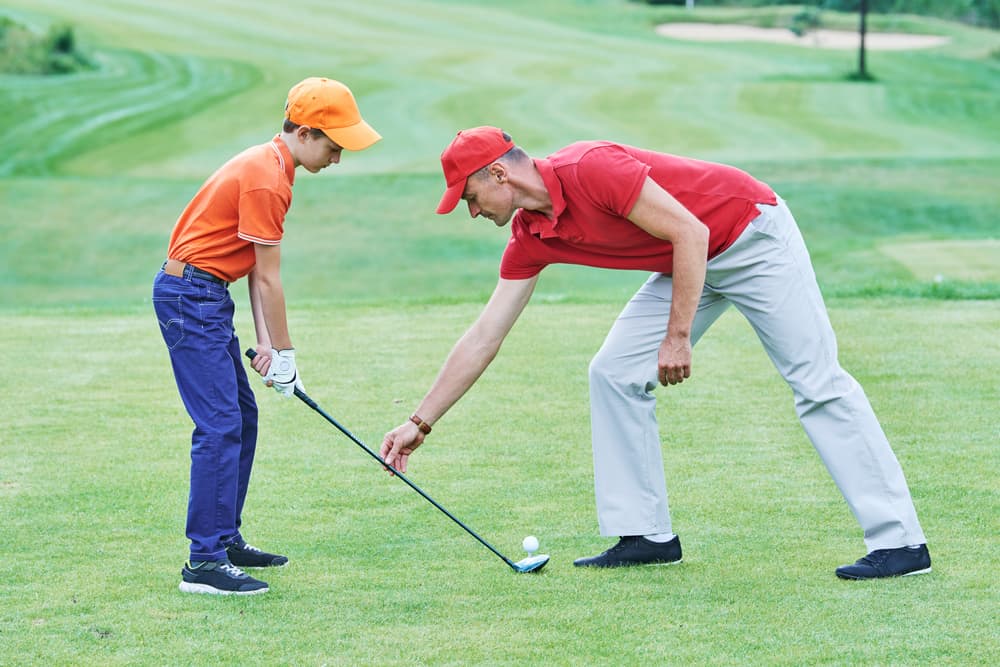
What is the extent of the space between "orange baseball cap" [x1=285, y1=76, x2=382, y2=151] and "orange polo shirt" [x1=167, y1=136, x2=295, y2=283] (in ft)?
0.46

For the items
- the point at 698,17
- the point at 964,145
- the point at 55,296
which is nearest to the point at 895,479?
the point at 55,296

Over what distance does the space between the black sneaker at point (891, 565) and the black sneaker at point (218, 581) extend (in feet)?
6.51

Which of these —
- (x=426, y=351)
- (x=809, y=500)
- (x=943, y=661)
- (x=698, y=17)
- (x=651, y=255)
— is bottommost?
(x=698, y=17)

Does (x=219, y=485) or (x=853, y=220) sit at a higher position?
(x=219, y=485)

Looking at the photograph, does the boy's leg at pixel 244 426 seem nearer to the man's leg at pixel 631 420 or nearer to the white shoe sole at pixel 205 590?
the white shoe sole at pixel 205 590

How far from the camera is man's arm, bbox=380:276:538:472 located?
16.3 ft

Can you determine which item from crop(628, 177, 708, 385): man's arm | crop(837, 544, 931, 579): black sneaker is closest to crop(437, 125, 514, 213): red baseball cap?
crop(628, 177, 708, 385): man's arm

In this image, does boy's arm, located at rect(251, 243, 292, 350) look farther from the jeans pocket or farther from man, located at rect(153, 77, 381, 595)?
the jeans pocket

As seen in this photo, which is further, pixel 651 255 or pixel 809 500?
pixel 809 500

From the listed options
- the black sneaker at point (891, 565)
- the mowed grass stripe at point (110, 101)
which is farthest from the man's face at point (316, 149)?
the mowed grass stripe at point (110, 101)

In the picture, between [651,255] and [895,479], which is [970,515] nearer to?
[895,479]

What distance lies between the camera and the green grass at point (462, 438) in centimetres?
423

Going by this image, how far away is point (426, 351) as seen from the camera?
899 centimetres

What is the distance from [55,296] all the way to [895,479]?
10727 mm
